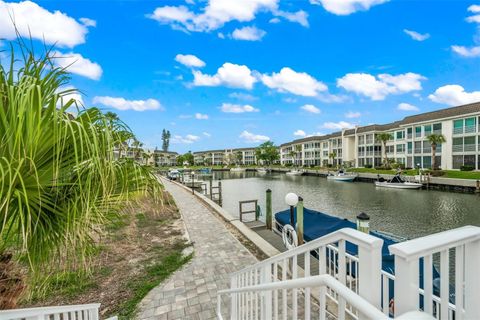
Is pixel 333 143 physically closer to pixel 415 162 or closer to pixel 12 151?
pixel 415 162

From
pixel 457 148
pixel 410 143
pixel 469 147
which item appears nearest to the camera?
pixel 469 147

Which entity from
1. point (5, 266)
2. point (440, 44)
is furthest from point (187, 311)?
point (440, 44)

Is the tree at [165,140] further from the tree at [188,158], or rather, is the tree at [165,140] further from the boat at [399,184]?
the boat at [399,184]

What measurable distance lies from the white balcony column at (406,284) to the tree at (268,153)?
8166 centimetres

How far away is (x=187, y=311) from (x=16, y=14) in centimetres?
418

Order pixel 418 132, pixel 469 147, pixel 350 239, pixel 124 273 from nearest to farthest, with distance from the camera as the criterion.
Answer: pixel 350 239 → pixel 124 273 → pixel 469 147 → pixel 418 132

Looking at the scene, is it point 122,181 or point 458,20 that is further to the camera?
point 458,20

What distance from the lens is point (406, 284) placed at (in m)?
0.81

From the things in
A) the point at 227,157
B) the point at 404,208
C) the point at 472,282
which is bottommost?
the point at 404,208

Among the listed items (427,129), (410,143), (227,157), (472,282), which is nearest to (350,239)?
(472,282)

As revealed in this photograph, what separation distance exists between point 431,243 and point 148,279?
5.07m

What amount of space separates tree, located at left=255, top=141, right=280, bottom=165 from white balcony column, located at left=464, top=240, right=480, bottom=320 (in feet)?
267

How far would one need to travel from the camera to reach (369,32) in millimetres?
17578

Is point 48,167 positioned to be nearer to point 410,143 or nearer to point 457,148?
point 457,148
